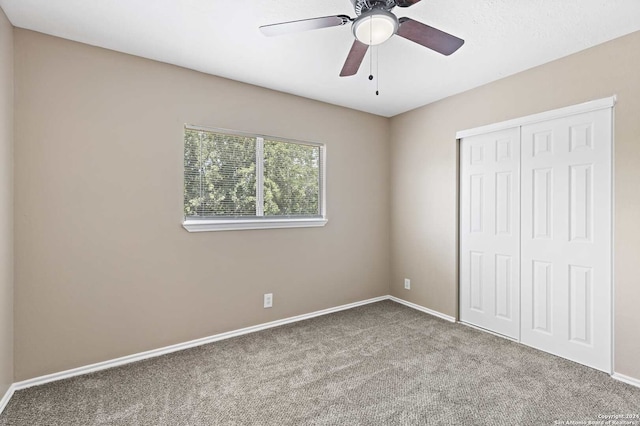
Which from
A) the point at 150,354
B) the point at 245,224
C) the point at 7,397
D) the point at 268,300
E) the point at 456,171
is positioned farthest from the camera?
the point at 456,171

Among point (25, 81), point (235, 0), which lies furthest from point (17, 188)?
point (235, 0)

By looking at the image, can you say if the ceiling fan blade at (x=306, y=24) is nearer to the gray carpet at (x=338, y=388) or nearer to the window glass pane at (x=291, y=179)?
the window glass pane at (x=291, y=179)

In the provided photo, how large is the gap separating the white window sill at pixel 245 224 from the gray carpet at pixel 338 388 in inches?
41.6

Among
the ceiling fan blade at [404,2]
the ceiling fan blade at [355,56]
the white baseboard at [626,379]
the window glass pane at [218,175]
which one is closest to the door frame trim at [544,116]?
the ceiling fan blade at [355,56]

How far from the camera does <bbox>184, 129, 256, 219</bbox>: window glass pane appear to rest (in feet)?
9.41

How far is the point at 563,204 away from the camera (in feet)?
8.57

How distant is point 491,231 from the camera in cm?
316

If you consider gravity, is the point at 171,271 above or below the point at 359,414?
above

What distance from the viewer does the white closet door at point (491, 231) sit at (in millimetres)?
2973

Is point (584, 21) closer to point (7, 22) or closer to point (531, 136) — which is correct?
point (531, 136)

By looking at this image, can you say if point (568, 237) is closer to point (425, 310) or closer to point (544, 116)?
point (544, 116)

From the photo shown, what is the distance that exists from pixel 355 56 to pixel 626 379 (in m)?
2.93

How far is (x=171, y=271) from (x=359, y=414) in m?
1.87

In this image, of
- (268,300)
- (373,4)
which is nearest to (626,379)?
(268,300)
